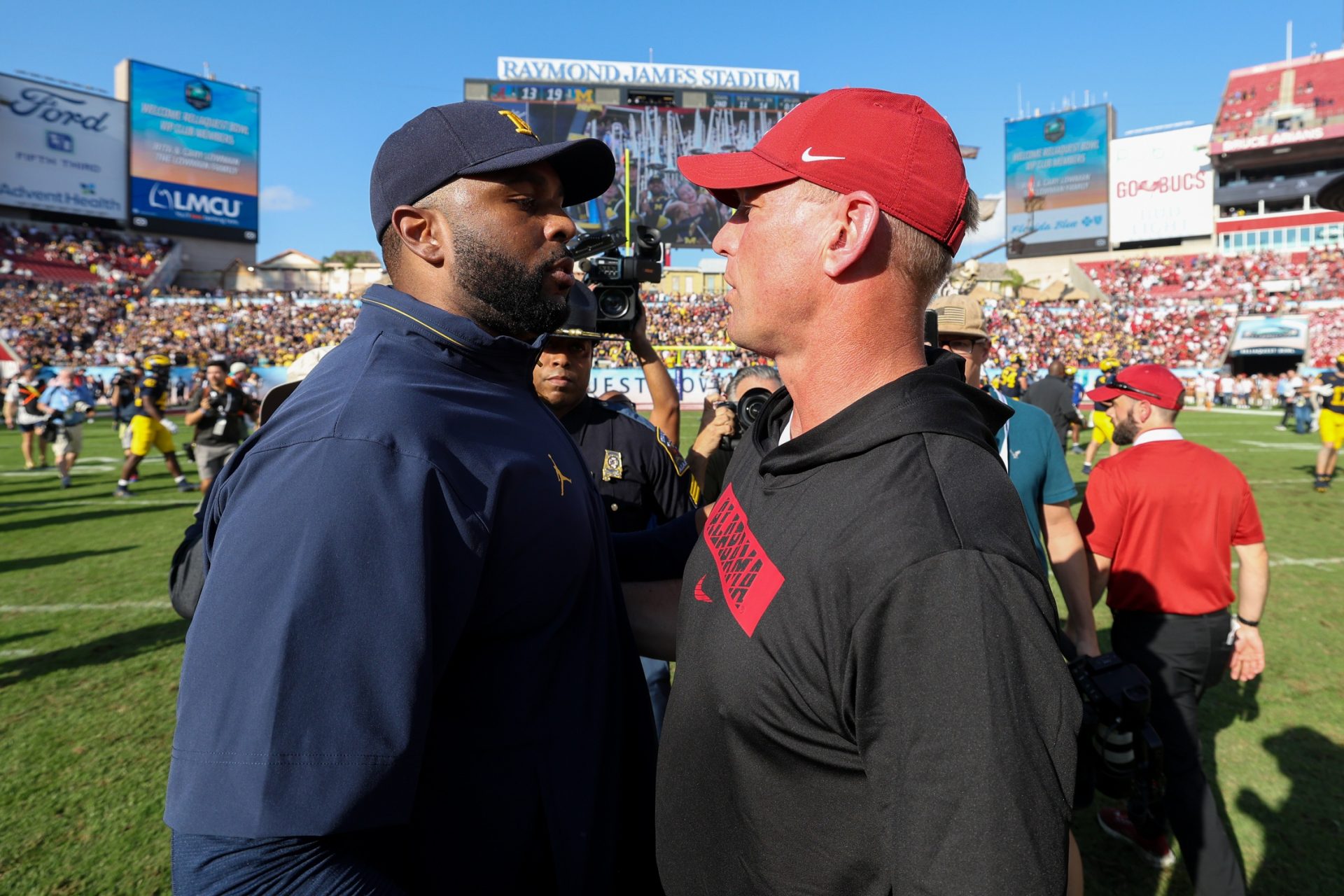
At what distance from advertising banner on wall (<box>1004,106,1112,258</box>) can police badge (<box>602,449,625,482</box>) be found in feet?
256

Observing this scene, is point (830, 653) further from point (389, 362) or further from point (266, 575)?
point (389, 362)

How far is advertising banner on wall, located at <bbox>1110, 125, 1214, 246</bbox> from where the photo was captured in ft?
231

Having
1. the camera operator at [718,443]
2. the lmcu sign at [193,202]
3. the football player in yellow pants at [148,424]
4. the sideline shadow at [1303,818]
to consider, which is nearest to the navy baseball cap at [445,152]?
the camera operator at [718,443]

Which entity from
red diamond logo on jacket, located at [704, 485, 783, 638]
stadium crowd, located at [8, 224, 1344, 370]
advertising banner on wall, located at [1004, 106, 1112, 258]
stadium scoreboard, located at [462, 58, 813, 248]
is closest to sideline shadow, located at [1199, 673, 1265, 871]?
red diamond logo on jacket, located at [704, 485, 783, 638]

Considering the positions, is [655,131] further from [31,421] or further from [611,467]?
[611,467]

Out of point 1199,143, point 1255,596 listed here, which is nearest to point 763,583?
point 1255,596

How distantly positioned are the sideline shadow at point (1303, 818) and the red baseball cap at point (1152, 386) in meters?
1.94

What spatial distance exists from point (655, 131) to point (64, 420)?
5209 centimetres

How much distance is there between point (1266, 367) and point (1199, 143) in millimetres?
34705

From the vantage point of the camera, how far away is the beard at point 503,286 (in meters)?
1.70

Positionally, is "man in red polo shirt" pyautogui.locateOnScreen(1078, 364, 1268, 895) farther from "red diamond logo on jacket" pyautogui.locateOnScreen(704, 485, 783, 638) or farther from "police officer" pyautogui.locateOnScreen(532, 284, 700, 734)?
"red diamond logo on jacket" pyautogui.locateOnScreen(704, 485, 783, 638)

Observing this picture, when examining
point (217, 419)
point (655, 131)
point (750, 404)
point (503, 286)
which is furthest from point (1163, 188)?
point (503, 286)

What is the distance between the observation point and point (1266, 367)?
47.5 m

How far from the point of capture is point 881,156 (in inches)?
52.7
